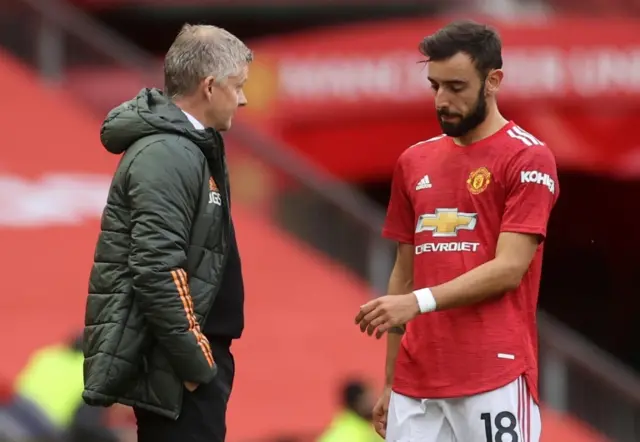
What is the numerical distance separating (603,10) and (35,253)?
6.71 m

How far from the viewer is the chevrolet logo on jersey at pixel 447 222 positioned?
527 centimetres

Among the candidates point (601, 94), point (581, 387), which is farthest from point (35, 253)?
point (601, 94)

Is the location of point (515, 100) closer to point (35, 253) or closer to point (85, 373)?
point (35, 253)

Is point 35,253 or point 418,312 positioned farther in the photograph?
point 35,253

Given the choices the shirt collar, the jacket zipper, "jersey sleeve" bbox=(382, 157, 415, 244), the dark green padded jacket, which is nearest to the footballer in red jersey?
"jersey sleeve" bbox=(382, 157, 415, 244)

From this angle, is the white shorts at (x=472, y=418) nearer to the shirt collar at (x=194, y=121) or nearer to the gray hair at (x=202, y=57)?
the shirt collar at (x=194, y=121)

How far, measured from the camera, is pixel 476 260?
5.24 meters

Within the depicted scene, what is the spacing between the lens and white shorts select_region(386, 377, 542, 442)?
521 cm

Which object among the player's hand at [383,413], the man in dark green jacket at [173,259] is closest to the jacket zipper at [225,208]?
the man in dark green jacket at [173,259]

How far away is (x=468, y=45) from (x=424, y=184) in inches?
21.0

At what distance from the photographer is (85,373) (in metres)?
5.03

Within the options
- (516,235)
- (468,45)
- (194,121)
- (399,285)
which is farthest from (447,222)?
(194,121)

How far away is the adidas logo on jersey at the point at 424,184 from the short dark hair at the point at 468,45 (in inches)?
17.4

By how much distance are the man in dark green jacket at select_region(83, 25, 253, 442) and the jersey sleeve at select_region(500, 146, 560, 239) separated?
97 cm
